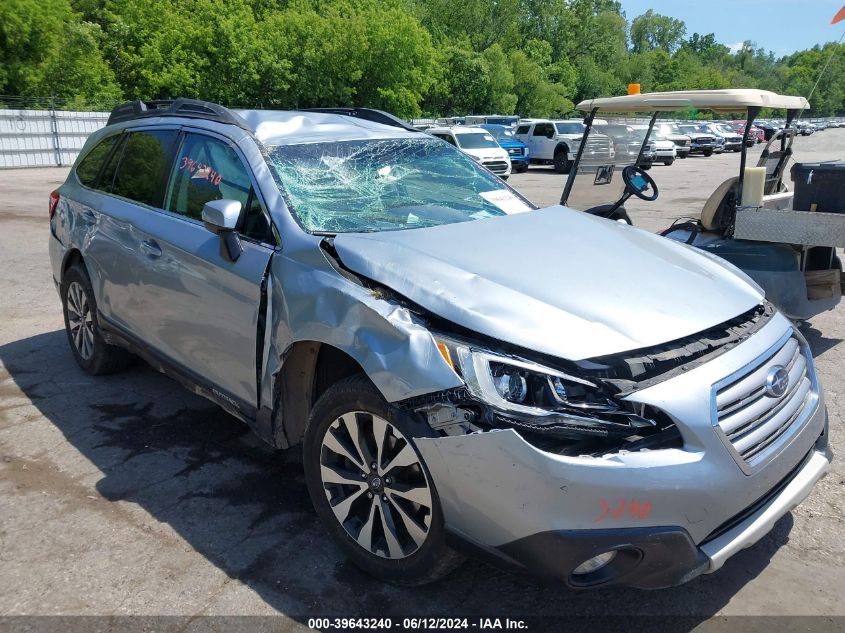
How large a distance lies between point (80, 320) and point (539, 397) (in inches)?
157

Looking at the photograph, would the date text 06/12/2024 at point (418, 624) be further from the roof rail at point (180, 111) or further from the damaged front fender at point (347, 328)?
the roof rail at point (180, 111)

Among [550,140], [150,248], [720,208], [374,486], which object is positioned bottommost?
[550,140]

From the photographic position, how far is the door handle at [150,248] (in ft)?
13.6

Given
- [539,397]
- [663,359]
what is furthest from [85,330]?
[663,359]

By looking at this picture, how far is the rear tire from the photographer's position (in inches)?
201

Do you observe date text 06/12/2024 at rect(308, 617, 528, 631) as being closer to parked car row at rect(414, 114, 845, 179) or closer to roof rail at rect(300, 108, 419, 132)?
roof rail at rect(300, 108, 419, 132)

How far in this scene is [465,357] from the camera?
2582 mm

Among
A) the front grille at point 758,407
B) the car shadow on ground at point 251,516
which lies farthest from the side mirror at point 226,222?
the front grille at point 758,407

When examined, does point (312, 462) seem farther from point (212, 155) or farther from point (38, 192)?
point (38, 192)

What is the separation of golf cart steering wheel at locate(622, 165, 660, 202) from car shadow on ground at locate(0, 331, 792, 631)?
3.66 meters

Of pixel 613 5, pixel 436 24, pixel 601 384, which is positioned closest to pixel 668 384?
pixel 601 384

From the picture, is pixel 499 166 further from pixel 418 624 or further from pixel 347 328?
pixel 418 624

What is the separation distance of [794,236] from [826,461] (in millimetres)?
2778

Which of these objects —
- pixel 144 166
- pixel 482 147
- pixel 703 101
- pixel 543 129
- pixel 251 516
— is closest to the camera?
pixel 251 516
